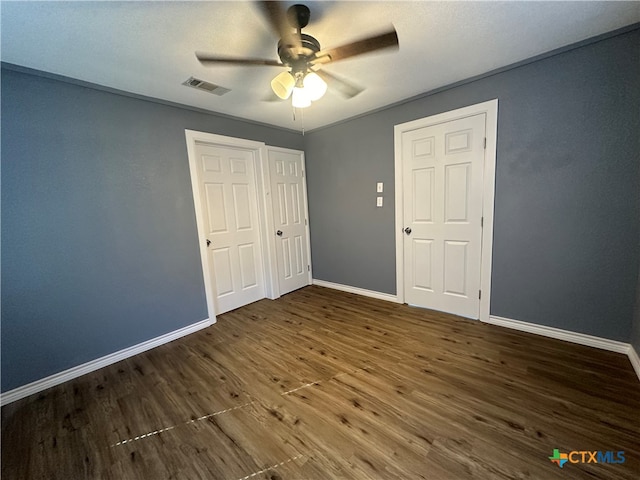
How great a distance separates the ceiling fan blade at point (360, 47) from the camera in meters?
1.28

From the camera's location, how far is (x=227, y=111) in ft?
9.29

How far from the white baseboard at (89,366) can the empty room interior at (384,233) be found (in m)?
0.02

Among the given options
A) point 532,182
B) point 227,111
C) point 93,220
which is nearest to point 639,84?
point 532,182

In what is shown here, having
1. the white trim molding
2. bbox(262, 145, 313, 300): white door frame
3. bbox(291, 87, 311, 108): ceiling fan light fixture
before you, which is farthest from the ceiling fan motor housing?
the white trim molding

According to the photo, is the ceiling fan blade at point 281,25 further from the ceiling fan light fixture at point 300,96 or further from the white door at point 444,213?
the white door at point 444,213

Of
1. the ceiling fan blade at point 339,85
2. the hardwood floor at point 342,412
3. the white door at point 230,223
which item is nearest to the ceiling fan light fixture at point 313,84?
the ceiling fan blade at point 339,85

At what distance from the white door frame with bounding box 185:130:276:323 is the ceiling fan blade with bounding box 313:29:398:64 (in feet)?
5.79

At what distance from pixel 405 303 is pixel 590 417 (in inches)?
68.5

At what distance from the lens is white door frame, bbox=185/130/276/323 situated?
8.71 feet

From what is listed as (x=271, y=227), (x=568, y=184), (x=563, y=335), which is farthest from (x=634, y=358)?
(x=271, y=227)

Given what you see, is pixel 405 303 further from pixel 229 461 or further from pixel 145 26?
pixel 145 26

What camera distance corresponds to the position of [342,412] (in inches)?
60.5

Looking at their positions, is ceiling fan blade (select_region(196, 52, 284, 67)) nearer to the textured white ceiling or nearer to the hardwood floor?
the textured white ceiling

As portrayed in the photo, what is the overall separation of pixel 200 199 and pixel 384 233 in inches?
88.1
